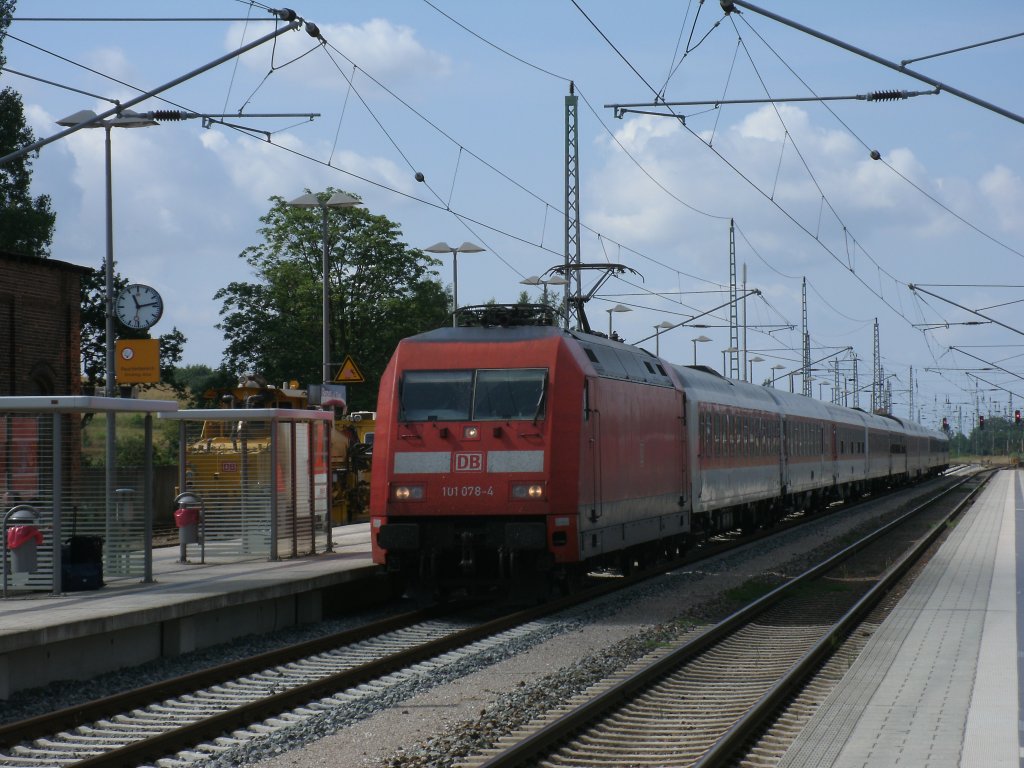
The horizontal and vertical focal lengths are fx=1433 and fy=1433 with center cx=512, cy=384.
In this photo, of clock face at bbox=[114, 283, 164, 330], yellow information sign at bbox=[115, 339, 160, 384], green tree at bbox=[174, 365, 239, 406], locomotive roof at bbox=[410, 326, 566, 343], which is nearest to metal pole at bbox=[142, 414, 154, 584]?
locomotive roof at bbox=[410, 326, 566, 343]

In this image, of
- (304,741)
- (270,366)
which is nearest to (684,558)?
(304,741)

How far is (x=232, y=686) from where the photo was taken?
1166 cm

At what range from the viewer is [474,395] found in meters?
16.6

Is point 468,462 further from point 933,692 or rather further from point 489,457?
point 933,692

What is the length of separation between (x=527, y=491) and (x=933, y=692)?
6.30 m

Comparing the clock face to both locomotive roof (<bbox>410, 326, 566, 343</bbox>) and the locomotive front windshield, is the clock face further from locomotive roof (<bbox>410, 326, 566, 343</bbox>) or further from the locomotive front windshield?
the locomotive front windshield

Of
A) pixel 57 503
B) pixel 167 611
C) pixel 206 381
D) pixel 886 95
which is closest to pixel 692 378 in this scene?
pixel 886 95

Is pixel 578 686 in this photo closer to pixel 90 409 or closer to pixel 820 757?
pixel 820 757

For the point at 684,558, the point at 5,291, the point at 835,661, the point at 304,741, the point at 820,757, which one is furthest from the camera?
the point at 5,291

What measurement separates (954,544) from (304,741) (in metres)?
20.3

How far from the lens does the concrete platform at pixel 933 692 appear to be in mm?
8445

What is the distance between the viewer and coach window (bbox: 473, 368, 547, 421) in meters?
16.3

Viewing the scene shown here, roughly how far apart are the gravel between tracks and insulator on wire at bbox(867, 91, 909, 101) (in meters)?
6.47

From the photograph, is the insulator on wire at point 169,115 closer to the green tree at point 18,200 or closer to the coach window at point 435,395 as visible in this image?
the coach window at point 435,395
